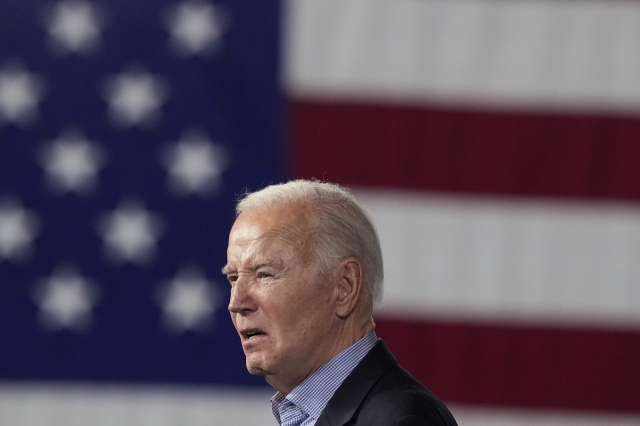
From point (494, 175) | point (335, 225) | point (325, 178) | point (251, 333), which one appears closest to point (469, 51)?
point (494, 175)

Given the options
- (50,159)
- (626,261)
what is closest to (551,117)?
(626,261)

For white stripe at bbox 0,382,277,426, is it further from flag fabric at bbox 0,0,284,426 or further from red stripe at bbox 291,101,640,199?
red stripe at bbox 291,101,640,199

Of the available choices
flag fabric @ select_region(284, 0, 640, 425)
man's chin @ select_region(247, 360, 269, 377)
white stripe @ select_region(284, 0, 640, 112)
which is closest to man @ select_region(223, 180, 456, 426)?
man's chin @ select_region(247, 360, 269, 377)

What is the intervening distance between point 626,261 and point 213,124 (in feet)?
6.23

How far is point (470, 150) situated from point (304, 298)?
2614 mm

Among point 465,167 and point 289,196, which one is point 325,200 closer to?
point 289,196

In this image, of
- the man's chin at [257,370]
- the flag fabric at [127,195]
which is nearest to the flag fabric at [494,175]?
the flag fabric at [127,195]

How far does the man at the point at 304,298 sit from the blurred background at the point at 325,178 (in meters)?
2.38

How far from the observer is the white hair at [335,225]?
168 cm

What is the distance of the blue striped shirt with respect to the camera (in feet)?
5.30

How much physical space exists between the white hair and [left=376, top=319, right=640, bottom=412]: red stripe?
2345 mm

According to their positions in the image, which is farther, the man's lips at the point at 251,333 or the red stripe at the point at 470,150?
the red stripe at the point at 470,150

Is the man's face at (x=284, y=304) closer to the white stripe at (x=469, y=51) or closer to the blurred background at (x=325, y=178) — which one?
the blurred background at (x=325, y=178)

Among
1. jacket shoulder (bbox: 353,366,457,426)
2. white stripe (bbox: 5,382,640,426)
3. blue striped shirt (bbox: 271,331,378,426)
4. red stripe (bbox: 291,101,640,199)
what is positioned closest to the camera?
jacket shoulder (bbox: 353,366,457,426)
